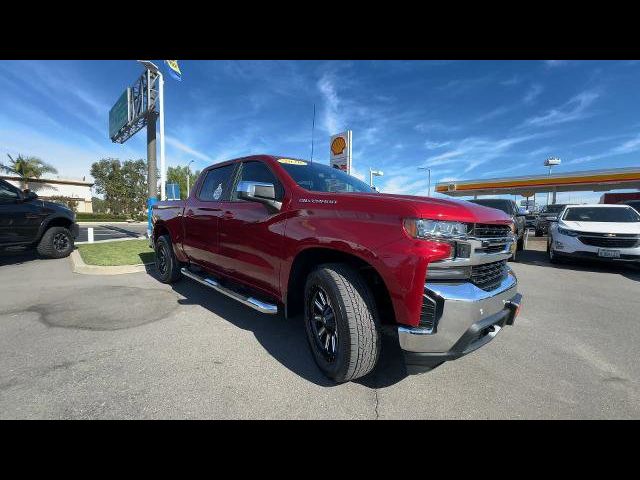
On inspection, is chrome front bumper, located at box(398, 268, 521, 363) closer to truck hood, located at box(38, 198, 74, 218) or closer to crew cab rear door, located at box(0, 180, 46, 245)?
crew cab rear door, located at box(0, 180, 46, 245)

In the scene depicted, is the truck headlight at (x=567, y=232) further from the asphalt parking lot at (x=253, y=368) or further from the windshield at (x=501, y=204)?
the asphalt parking lot at (x=253, y=368)

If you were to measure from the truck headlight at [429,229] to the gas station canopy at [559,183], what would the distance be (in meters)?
32.6

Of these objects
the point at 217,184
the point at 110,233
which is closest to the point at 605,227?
the point at 217,184

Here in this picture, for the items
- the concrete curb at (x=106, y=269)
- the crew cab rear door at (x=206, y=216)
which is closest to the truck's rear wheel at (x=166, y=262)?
the crew cab rear door at (x=206, y=216)

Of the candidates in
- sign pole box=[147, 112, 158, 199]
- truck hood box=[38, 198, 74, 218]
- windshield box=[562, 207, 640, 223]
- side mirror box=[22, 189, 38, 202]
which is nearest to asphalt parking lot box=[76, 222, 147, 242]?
sign pole box=[147, 112, 158, 199]

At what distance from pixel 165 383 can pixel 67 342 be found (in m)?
1.49

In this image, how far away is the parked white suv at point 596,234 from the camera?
6.50m

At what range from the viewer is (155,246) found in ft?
18.1

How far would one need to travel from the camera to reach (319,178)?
10.7 feet

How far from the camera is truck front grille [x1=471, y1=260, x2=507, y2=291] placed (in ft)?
7.15

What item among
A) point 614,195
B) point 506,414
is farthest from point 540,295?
point 614,195

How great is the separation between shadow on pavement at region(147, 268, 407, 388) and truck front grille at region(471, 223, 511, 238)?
1.30 m
